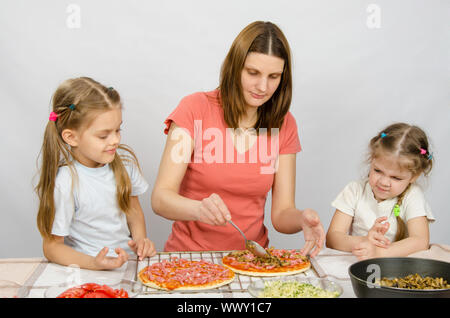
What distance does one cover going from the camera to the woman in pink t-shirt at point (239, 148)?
207cm

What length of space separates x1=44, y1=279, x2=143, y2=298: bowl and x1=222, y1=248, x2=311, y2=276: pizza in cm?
33

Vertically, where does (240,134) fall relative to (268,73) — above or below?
below

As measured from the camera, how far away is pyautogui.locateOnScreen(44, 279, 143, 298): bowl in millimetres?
1491

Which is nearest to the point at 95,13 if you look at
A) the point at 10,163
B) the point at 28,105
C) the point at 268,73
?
the point at 28,105

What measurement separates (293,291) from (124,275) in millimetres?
552

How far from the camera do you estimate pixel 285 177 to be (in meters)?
2.32

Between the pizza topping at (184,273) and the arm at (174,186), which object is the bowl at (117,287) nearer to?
the pizza topping at (184,273)

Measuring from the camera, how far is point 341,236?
2154 mm

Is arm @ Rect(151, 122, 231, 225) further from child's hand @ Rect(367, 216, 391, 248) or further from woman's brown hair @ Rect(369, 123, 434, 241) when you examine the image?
woman's brown hair @ Rect(369, 123, 434, 241)

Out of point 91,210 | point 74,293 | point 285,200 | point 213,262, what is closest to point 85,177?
point 91,210

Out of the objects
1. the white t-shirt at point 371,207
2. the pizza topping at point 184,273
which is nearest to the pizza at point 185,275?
the pizza topping at point 184,273

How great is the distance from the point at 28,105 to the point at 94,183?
122cm

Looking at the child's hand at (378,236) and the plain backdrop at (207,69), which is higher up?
the plain backdrop at (207,69)
